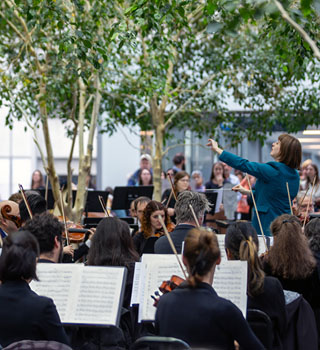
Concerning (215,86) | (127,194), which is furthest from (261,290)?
(215,86)

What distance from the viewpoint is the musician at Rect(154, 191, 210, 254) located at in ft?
15.8

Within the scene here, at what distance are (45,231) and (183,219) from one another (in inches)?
54.9

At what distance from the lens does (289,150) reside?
563cm

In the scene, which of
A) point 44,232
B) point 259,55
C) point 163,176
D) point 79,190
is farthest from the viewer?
point 163,176

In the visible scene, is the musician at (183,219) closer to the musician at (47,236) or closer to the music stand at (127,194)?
the musician at (47,236)

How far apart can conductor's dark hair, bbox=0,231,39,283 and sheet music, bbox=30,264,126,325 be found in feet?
1.60

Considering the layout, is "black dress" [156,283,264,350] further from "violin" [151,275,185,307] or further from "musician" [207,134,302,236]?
"musician" [207,134,302,236]

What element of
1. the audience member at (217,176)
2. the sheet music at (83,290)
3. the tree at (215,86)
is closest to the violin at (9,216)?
the sheet music at (83,290)

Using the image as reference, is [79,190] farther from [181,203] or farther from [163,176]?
[181,203]

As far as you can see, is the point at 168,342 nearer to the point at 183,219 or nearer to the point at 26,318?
the point at 26,318

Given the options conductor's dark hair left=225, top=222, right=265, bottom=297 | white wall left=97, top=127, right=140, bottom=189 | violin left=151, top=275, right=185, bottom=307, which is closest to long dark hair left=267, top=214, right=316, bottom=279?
conductor's dark hair left=225, top=222, right=265, bottom=297

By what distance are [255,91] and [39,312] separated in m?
8.90

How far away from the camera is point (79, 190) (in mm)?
9258

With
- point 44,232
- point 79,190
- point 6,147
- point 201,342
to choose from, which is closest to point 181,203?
point 44,232
